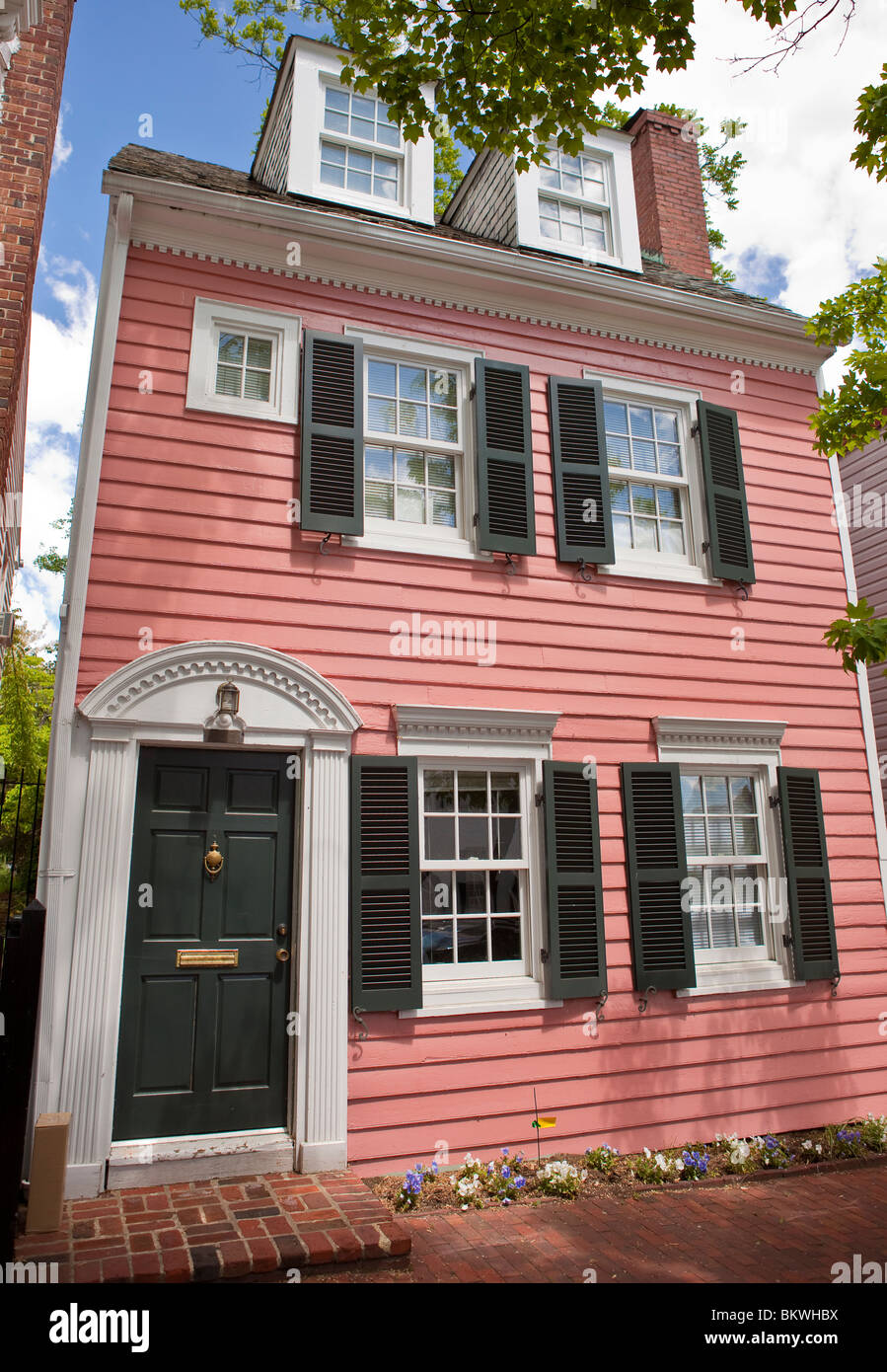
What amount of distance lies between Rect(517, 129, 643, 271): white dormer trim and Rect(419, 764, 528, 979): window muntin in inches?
193

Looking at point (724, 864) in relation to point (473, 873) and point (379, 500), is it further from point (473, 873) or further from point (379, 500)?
point (379, 500)

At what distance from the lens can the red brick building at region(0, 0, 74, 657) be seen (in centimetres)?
672

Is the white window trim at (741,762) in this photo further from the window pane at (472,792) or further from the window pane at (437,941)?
the window pane at (437,941)

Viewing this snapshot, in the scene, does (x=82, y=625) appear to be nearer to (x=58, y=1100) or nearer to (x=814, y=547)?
(x=58, y=1100)

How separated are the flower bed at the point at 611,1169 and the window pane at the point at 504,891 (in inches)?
60.2

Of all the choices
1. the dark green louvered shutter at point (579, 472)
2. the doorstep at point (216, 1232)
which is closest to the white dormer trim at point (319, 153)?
the dark green louvered shutter at point (579, 472)

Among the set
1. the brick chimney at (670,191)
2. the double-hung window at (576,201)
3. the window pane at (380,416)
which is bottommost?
the window pane at (380,416)

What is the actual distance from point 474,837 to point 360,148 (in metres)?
5.86

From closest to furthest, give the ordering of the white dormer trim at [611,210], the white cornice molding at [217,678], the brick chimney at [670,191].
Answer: the white cornice molding at [217,678] → the white dormer trim at [611,210] → the brick chimney at [670,191]

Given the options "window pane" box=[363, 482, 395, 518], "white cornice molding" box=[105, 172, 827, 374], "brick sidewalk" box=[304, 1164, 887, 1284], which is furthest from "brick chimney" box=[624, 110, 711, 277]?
"brick sidewalk" box=[304, 1164, 887, 1284]

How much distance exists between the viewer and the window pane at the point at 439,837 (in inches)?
230

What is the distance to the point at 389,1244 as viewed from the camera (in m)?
3.99

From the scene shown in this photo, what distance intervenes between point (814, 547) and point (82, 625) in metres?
6.28
